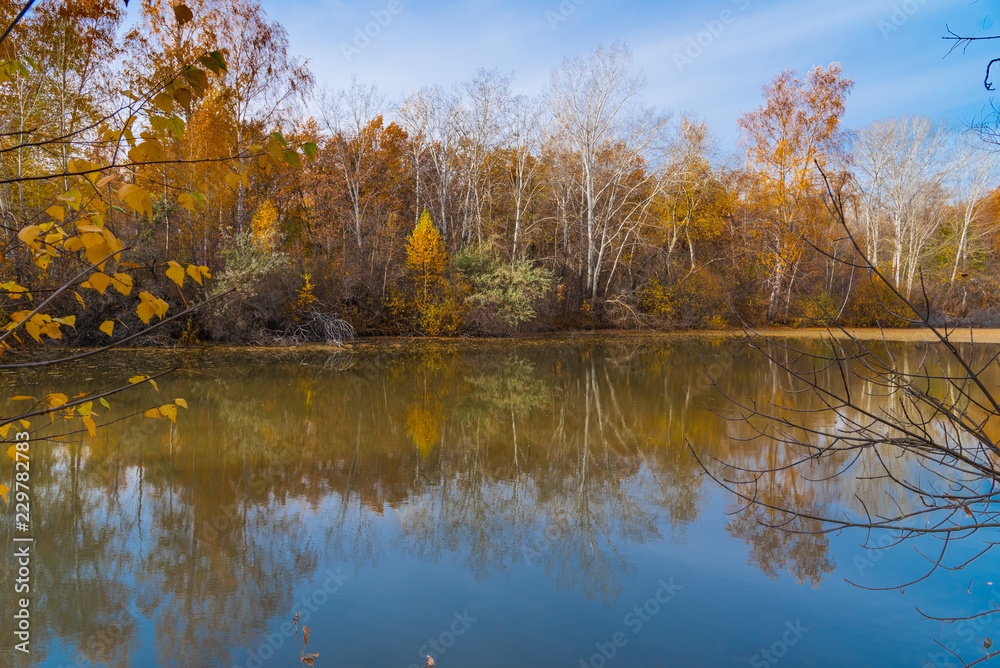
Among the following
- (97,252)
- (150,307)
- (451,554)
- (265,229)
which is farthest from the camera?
(265,229)

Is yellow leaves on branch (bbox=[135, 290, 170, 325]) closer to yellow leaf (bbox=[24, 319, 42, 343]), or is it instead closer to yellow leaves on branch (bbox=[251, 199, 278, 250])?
yellow leaf (bbox=[24, 319, 42, 343])

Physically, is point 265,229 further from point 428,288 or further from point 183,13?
point 183,13

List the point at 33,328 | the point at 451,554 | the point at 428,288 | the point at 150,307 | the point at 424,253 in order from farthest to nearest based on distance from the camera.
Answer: the point at 428,288 < the point at 424,253 < the point at 451,554 < the point at 33,328 < the point at 150,307

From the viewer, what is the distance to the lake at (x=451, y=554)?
3859 mm

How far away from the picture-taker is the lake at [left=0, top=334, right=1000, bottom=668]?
12.7 feet

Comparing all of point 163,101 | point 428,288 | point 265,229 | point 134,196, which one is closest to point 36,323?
point 134,196

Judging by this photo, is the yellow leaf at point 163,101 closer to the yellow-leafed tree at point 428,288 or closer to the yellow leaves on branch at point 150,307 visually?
the yellow leaves on branch at point 150,307

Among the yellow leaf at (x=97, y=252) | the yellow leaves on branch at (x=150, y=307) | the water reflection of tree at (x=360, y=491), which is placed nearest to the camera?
the yellow leaf at (x=97, y=252)

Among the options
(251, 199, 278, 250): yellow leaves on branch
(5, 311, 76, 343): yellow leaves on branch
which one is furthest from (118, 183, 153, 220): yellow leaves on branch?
(251, 199, 278, 250): yellow leaves on branch

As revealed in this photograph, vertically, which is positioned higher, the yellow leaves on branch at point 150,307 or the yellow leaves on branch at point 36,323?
the yellow leaves on branch at point 150,307

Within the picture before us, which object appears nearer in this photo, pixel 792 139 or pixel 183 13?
pixel 183 13

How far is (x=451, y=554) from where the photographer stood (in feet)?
16.5

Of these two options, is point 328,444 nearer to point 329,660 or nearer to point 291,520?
point 291,520

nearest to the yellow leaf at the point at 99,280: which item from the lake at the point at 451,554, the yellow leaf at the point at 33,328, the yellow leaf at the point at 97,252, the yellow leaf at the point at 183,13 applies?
the yellow leaf at the point at 97,252
